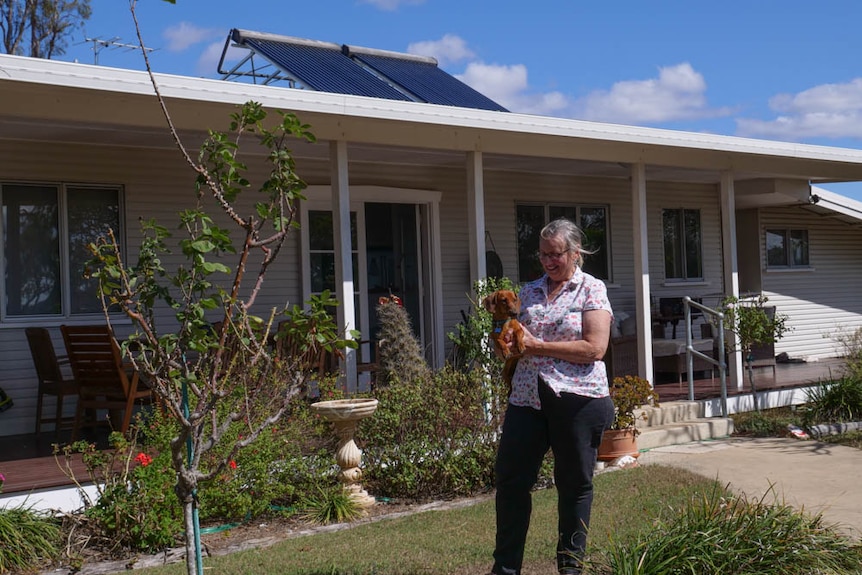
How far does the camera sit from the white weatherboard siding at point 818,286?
15211 mm

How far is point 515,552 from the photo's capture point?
4211mm

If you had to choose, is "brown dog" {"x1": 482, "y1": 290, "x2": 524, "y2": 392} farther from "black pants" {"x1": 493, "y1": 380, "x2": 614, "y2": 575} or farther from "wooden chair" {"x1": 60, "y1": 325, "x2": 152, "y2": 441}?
"wooden chair" {"x1": 60, "y1": 325, "x2": 152, "y2": 441}

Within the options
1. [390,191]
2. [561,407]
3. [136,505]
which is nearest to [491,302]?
[561,407]

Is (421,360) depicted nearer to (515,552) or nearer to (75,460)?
(75,460)

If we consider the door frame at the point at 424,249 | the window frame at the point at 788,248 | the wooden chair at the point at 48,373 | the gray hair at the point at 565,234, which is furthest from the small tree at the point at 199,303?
the window frame at the point at 788,248

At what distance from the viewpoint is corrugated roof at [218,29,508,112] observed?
9484mm

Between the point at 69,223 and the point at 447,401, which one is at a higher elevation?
the point at 69,223

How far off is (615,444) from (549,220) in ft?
16.2

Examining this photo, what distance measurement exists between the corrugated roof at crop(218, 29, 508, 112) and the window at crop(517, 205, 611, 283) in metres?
1.71

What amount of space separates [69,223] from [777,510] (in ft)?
22.1

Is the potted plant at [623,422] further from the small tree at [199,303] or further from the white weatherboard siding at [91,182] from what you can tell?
the small tree at [199,303]

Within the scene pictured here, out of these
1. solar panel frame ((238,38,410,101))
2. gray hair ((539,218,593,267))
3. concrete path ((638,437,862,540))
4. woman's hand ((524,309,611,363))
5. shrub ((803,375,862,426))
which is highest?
solar panel frame ((238,38,410,101))

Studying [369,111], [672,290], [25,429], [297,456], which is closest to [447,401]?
[297,456]

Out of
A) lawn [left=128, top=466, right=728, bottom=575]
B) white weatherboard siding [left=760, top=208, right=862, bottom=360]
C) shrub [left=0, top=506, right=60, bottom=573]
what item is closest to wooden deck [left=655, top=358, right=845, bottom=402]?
white weatherboard siding [left=760, top=208, right=862, bottom=360]
